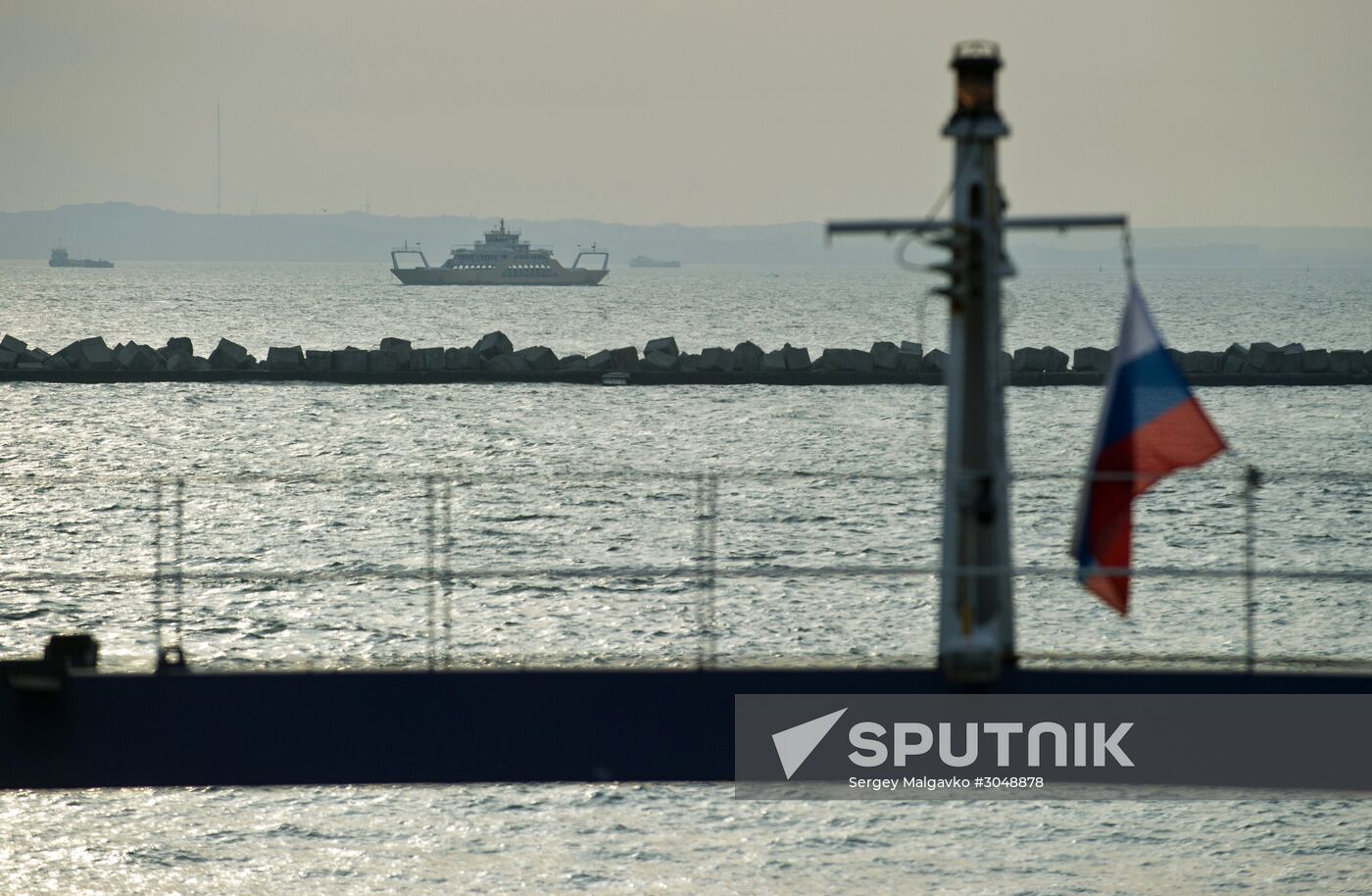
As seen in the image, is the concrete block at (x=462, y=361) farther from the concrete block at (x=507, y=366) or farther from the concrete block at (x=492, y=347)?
the concrete block at (x=507, y=366)

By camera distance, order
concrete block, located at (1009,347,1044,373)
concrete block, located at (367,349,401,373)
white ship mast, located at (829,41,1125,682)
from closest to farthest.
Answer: white ship mast, located at (829,41,1125,682) → concrete block, located at (1009,347,1044,373) → concrete block, located at (367,349,401,373)

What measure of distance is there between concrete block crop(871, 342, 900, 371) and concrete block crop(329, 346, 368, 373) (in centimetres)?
2342

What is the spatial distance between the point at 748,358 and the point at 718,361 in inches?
57.5

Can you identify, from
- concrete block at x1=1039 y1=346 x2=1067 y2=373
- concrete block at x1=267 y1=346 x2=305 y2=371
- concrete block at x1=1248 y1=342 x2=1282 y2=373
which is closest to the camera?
concrete block at x1=1039 y1=346 x2=1067 y2=373

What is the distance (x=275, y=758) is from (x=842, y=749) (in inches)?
135

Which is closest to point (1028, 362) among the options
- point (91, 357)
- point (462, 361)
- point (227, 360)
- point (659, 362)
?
point (659, 362)

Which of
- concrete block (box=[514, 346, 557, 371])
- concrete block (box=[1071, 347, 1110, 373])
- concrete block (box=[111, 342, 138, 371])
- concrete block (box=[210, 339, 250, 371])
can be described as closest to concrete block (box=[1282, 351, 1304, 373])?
concrete block (box=[1071, 347, 1110, 373])

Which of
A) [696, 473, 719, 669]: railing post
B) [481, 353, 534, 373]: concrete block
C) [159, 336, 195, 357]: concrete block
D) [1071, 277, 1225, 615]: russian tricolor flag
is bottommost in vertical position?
[696, 473, 719, 669]: railing post

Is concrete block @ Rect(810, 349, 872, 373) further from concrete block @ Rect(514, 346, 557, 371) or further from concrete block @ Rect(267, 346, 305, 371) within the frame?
concrete block @ Rect(267, 346, 305, 371)

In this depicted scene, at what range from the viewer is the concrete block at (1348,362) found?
74.9 m

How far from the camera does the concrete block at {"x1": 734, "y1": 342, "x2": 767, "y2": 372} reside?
252ft

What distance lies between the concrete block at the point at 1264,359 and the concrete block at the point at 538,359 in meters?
31.7

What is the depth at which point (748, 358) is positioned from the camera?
77.4 metres

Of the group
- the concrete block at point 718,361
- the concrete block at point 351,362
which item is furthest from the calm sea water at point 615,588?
the concrete block at point 351,362
